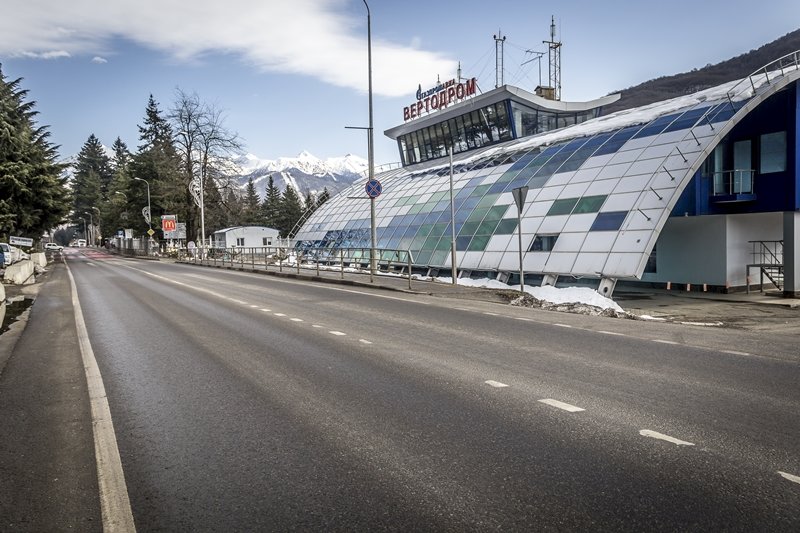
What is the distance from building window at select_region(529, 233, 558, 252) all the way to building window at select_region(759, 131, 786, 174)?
341 inches

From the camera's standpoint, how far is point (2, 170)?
35.2 metres

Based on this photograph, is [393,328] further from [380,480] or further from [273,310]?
[380,480]

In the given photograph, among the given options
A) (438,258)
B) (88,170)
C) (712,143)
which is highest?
(88,170)

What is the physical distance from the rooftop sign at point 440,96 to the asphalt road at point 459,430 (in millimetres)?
33641

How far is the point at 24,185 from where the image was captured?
3641 centimetres

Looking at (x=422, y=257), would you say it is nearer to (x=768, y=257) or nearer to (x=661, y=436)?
(x=768, y=257)

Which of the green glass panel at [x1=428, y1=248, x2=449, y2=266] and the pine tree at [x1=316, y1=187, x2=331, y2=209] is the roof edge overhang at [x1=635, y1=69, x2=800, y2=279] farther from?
the pine tree at [x1=316, y1=187, x2=331, y2=209]

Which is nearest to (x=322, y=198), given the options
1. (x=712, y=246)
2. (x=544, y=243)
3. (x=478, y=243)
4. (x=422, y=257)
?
(x=422, y=257)

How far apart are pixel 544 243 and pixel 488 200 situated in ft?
18.8

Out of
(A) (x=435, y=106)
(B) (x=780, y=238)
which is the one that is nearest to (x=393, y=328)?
(B) (x=780, y=238)

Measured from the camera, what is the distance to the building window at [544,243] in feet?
67.4

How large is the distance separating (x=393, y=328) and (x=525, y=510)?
23.8ft

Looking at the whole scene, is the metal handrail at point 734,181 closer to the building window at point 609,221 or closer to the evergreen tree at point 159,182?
the building window at point 609,221

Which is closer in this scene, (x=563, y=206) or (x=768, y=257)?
(x=563, y=206)
